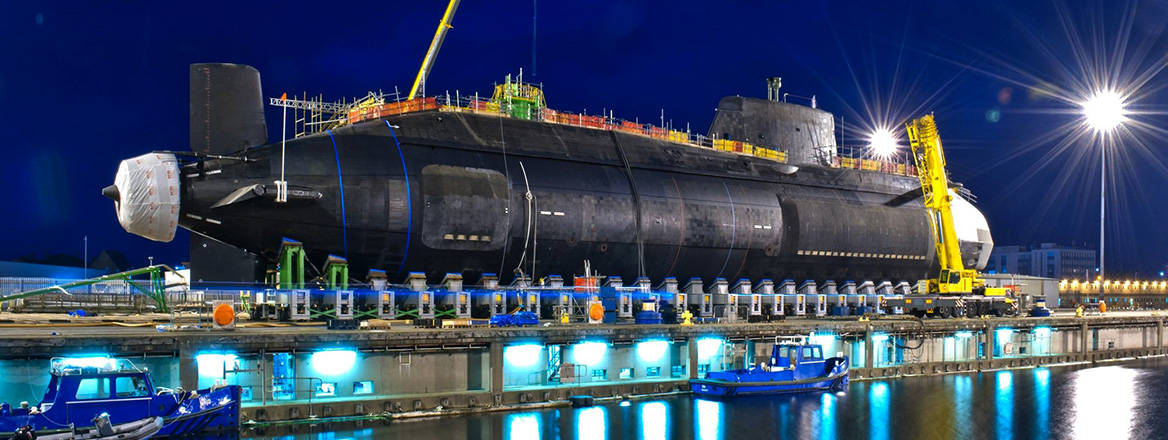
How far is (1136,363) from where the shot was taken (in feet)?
182

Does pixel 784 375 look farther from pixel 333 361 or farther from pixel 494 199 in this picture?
pixel 333 361

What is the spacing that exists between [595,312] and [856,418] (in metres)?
10.5

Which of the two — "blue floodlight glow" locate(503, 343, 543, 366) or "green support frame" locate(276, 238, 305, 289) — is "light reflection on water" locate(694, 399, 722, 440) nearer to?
"blue floodlight glow" locate(503, 343, 543, 366)

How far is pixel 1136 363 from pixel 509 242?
37.3m

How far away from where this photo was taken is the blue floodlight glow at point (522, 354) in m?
33.2

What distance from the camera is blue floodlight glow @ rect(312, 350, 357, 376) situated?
2947 centimetres

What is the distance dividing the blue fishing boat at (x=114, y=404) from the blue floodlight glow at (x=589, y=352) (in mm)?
12522

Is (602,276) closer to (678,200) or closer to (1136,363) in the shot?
(678,200)

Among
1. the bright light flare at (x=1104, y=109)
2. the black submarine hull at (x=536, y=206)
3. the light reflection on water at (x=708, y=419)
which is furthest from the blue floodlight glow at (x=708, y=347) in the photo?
the bright light flare at (x=1104, y=109)

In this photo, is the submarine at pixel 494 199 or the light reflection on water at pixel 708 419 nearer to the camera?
the light reflection on water at pixel 708 419

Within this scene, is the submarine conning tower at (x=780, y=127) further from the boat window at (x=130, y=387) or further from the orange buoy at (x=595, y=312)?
the boat window at (x=130, y=387)

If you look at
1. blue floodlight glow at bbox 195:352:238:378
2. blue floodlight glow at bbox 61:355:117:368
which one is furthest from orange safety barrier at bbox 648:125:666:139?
blue floodlight glow at bbox 61:355:117:368

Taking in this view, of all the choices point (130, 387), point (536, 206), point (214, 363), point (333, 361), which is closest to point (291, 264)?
point (333, 361)

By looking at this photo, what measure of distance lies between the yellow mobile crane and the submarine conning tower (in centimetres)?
602
